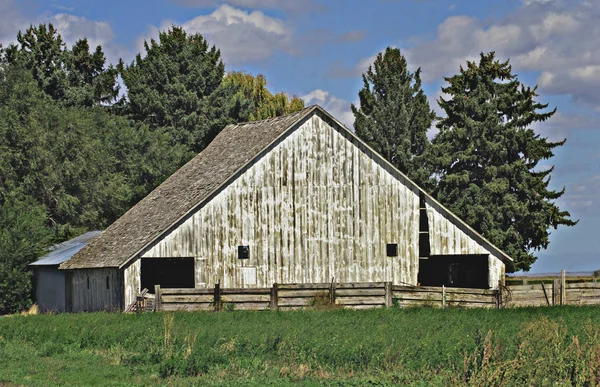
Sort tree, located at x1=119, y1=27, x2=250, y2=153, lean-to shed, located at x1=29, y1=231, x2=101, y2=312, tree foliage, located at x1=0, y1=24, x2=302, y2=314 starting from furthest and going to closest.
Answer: tree, located at x1=119, y1=27, x2=250, y2=153
tree foliage, located at x1=0, y1=24, x2=302, y2=314
lean-to shed, located at x1=29, y1=231, x2=101, y2=312

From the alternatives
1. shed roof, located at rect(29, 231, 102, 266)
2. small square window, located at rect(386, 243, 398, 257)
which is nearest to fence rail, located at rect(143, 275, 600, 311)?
small square window, located at rect(386, 243, 398, 257)

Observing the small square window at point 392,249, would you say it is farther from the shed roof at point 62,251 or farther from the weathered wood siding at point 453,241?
the shed roof at point 62,251

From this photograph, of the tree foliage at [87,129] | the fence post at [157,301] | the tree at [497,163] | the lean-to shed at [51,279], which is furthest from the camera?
the tree at [497,163]

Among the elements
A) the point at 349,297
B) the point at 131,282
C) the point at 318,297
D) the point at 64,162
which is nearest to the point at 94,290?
the point at 131,282

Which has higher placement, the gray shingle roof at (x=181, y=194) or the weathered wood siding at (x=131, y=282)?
the gray shingle roof at (x=181, y=194)

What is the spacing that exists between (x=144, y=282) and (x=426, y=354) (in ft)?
101

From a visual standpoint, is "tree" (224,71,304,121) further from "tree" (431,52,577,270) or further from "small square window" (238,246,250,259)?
"small square window" (238,246,250,259)

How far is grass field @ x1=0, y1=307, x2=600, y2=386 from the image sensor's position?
18.0 m

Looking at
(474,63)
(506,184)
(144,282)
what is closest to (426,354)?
(144,282)

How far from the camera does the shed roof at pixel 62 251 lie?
4798cm

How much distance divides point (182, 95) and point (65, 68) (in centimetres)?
1195

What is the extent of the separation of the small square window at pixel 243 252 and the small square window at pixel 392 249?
21.3 ft

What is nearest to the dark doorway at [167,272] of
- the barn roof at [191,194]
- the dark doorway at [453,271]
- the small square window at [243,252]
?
the barn roof at [191,194]

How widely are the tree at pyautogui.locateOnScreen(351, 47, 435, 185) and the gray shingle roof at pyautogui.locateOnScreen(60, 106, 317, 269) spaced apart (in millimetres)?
34148
